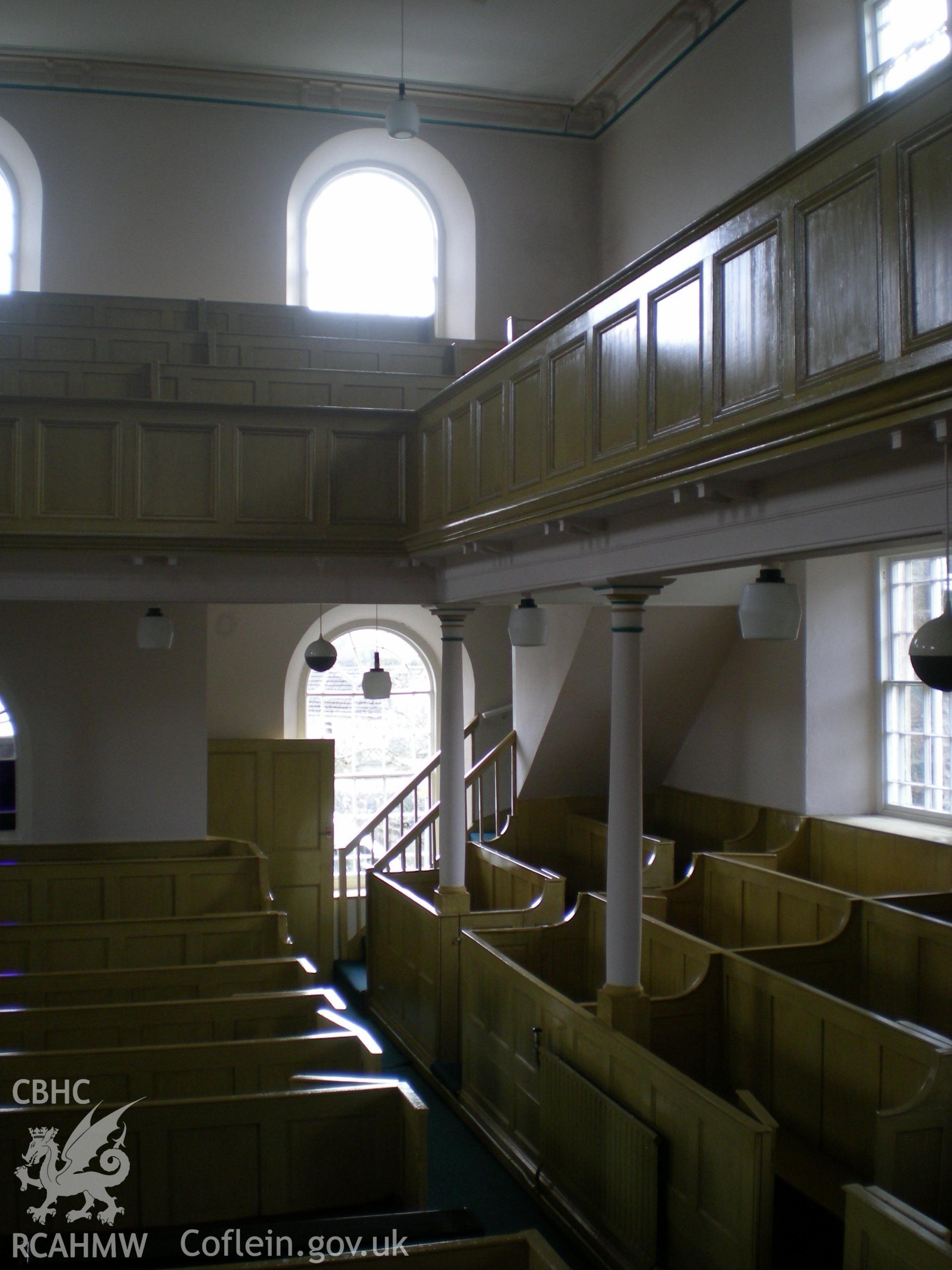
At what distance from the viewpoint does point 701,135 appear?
12953mm

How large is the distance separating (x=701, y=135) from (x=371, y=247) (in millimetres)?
5025

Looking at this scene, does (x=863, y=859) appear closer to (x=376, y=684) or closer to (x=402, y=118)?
(x=376, y=684)

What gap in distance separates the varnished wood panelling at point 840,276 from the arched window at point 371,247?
38.0 ft

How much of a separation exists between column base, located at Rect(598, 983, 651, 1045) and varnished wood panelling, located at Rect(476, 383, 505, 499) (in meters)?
3.29

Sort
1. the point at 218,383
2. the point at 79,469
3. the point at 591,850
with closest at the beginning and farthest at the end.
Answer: the point at 79,469 → the point at 218,383 → the point at 591,850

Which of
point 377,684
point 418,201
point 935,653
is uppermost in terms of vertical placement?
point 418,201

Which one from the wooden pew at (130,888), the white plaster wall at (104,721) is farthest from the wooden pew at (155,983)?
the white plaster wall at (104,721)

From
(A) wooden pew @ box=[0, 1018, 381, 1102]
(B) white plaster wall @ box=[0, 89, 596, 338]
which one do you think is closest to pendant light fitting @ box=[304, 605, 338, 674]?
(A) wooden pew @ box=[0, 1018, 381, 1102]

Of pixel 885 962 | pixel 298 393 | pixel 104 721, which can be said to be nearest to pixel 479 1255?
pixel 885 962

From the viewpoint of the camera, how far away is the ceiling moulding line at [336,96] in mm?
14320

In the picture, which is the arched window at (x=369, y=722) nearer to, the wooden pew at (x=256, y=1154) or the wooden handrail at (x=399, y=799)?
the wooden handrail at (x=399, y=799)

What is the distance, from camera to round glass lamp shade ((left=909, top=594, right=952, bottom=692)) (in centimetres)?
382

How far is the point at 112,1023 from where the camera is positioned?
7.55 m

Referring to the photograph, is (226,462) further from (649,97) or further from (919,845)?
(649,97)
